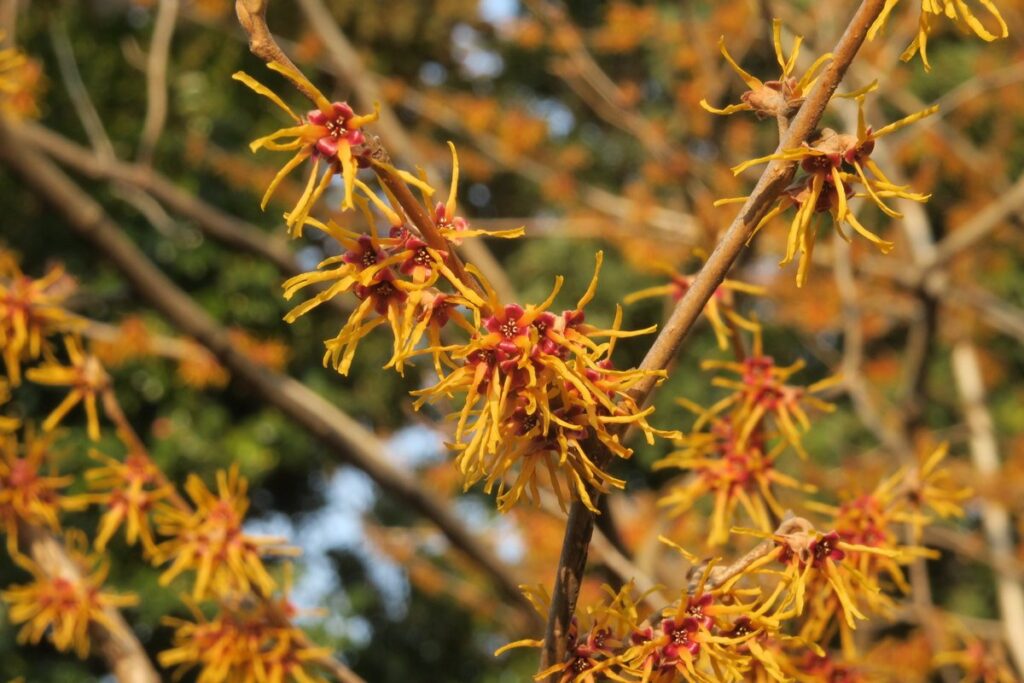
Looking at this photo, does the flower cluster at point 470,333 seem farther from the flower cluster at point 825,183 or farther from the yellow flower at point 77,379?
the yellow flower at point 77,379

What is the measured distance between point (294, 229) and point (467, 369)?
13 centimetres

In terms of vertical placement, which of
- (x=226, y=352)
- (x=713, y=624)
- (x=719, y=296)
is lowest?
(x=713, y=624)

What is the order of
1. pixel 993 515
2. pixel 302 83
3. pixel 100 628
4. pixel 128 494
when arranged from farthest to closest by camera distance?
pixel 993 515
pixel 100 628
pixel 128 494
pixel 302 83

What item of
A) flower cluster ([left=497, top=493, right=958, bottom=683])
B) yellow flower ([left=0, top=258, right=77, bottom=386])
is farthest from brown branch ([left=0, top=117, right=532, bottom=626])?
flower cluster ([left=497, top=493, right=958, bottom=683])

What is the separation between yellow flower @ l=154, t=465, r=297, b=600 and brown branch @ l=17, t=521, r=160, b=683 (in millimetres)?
246

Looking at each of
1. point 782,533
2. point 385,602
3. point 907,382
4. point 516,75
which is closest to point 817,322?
point 907,382

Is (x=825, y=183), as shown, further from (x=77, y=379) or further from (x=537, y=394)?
(x=77, y=379)

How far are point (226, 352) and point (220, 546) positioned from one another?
0.80 metres

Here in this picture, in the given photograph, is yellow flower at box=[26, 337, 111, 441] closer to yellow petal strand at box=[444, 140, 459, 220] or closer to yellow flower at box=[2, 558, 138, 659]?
yellow flower at box=[2, 558, 138, 659]

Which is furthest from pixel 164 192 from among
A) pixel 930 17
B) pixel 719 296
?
pixel 930 17

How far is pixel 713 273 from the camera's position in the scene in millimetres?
697

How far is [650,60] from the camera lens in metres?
6.51

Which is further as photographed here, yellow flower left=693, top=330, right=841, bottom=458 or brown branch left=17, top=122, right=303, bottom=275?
brown branch left=17, top=122, right=303, bottom=275

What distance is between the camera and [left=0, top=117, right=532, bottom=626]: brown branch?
1751mm
